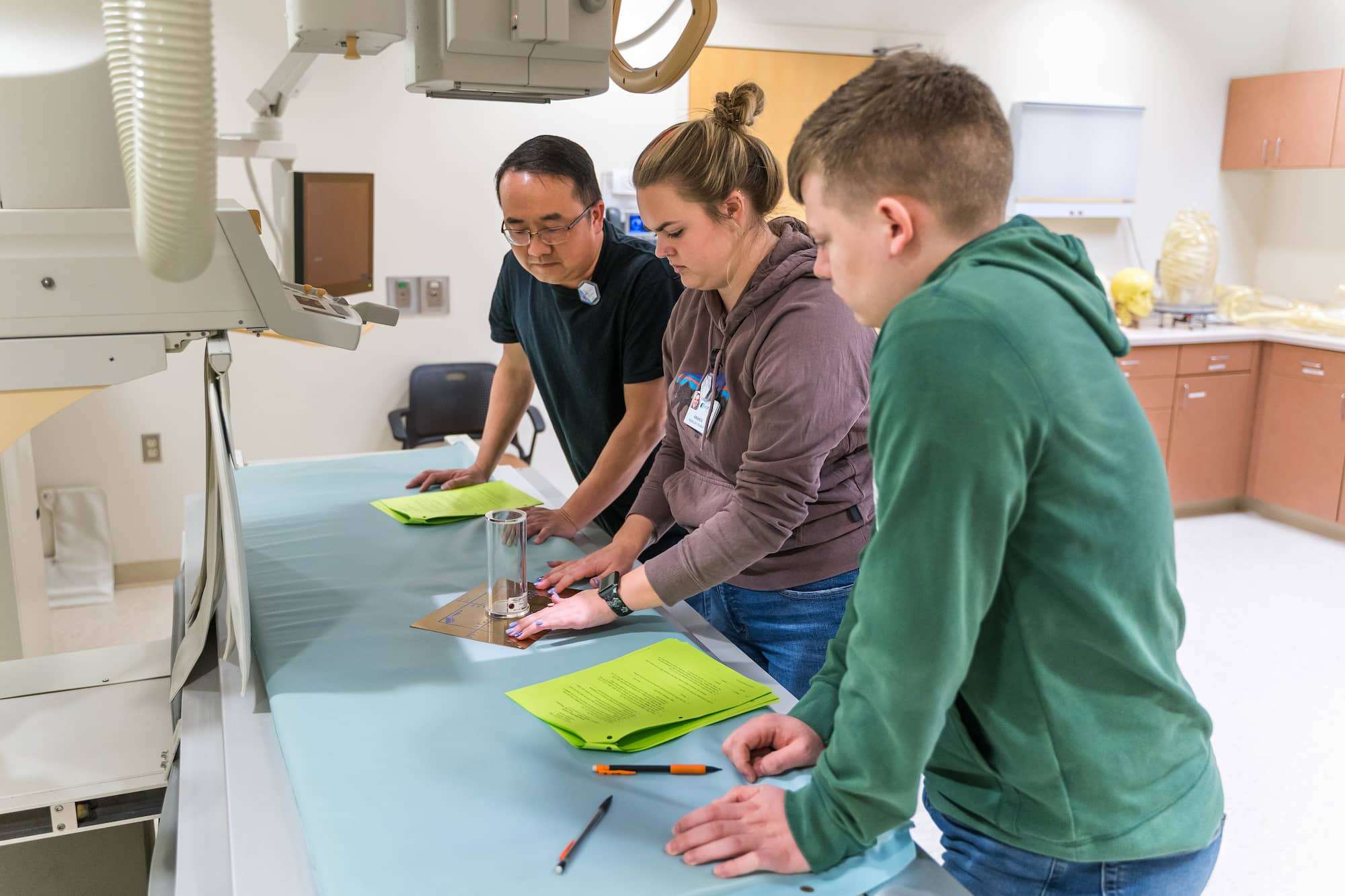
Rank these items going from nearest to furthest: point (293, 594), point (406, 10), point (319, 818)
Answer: point (319, 818) → point (406, 10) → point (293, 594)

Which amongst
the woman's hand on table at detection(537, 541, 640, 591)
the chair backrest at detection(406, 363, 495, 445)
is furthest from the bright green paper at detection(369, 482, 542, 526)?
the chair backrest at detection(406, 363, 495, 445)

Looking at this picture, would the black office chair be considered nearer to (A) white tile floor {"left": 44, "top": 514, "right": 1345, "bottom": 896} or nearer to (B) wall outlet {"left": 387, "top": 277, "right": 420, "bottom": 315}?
(B) wall outlet {"left": 387, "top": 277, "right": 420, "bottom": 315}

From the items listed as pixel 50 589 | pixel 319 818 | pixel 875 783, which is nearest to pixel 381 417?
pixel 50 589

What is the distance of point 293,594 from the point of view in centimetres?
151

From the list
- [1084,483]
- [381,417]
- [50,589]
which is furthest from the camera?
[381,417]

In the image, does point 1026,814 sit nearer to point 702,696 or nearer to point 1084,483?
point 1084,483

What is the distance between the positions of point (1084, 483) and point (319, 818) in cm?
75

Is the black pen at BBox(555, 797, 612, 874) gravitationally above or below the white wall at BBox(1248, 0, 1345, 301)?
below

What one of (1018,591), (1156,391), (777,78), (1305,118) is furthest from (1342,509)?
(1018,591)

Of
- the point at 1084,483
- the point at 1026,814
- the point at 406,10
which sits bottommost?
the point at 1026,814

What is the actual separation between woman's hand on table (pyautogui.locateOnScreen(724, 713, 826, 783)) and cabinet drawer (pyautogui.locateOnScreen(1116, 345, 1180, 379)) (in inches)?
162

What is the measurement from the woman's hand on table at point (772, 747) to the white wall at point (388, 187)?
3.42m

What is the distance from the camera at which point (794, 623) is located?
1.59 m

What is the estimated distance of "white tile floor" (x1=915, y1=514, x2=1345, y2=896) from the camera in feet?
8.04
